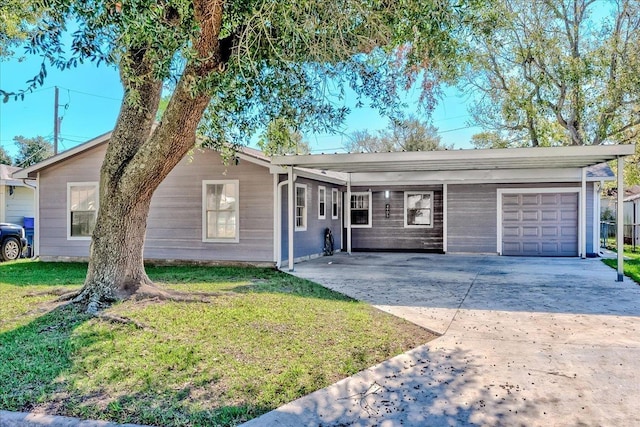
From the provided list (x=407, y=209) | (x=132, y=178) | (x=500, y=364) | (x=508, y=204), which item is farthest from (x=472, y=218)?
(x=132, y=178)

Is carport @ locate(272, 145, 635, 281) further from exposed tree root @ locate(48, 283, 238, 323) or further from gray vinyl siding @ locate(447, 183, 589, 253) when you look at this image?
exposed tree root @ locate(48, 283, 238, 323)

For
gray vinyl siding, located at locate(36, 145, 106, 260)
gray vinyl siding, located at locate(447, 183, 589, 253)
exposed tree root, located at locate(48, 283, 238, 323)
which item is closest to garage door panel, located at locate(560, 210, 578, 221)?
gray vinyl siding, located at locate(447, 183, 589, 253)

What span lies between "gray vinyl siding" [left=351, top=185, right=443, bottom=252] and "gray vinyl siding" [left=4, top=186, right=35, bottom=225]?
1285 centimetres

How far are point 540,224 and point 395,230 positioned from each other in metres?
4.41

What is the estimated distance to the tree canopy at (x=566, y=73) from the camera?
55.4ft

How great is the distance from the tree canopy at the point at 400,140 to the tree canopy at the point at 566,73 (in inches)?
281

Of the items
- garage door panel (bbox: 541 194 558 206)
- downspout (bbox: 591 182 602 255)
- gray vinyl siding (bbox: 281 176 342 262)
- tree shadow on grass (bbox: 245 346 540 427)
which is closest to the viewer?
tree shadow on grass (bbox: 245 346 540 427)

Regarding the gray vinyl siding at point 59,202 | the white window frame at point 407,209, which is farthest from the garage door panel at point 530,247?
the gray vinyl siding at point 59,202

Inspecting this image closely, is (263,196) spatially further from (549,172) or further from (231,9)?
(549,172)

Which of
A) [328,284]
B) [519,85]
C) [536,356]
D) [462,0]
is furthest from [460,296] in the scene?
[519,85]

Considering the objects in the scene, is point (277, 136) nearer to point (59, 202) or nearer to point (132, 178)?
point (132, 178)

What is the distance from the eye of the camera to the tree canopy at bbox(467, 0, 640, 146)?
1689 cm

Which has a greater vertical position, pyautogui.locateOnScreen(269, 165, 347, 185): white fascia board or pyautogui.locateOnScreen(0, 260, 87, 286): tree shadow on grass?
pyautogui.locateOnScreen(269, 165, 347, 185): white fascia board

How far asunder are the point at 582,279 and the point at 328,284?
4.92 meters
